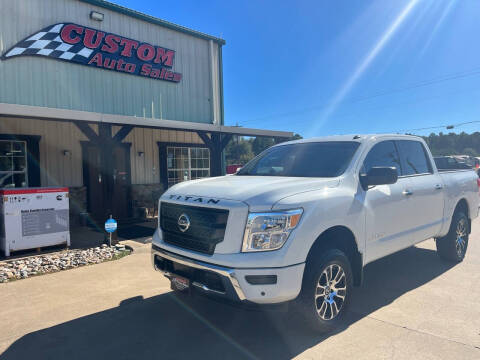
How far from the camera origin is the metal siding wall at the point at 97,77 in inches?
356

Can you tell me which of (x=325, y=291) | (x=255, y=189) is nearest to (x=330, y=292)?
(x=325, y=291)

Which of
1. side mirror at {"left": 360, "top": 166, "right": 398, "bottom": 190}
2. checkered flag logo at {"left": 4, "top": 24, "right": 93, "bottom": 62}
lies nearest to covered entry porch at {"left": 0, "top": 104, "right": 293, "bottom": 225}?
checkered flag logo at {"left": 4, "top": 24, "right": 93, "bottom": 62}

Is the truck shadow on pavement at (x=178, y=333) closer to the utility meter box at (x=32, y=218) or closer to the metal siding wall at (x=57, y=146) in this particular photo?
the utility meter box at (x=32, y=218)

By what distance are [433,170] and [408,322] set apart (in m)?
2.60

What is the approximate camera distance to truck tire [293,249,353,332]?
10.2 ft

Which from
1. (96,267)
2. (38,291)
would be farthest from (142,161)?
(38,291)

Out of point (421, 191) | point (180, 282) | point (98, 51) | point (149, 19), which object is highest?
point (149, 19)

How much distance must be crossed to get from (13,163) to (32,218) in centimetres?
343

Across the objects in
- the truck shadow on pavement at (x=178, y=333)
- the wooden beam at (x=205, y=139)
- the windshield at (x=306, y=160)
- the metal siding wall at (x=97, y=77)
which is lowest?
the truck shadow on pavement at (x=178, y=333)

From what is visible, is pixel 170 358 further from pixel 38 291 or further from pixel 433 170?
pixel 433 170

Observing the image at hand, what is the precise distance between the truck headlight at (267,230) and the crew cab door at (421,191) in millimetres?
2297

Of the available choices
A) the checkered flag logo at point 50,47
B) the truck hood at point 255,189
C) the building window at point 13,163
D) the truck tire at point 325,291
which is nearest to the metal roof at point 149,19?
the checkered flag logo at point 50,47

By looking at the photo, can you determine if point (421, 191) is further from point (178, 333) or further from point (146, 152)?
point (146, 152)

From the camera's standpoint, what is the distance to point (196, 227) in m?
3.30
